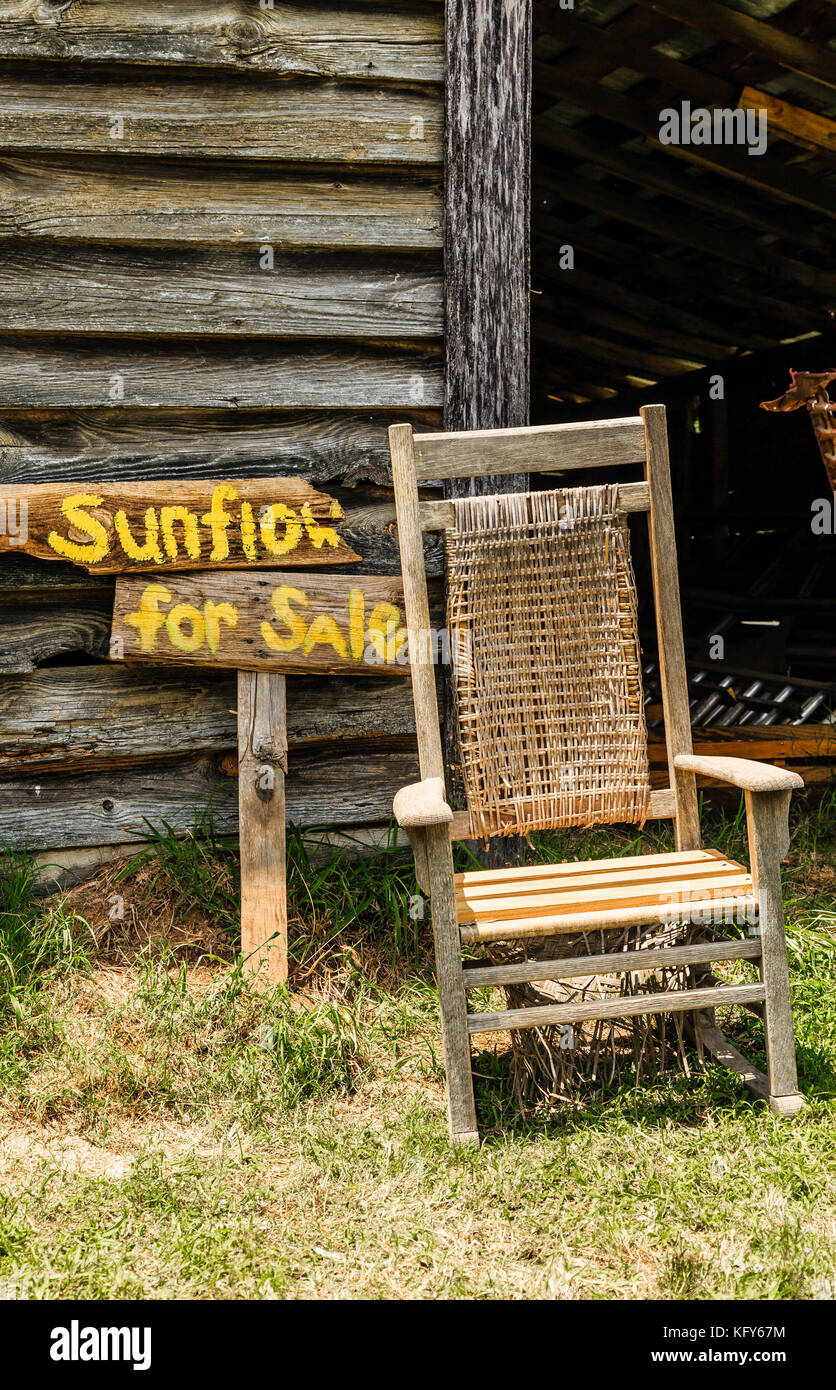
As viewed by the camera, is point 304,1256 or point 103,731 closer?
point 304,1256

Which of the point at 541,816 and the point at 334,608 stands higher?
the point at 334,608

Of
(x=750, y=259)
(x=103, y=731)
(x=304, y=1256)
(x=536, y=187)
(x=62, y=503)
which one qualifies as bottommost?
(x=304, y=1256)

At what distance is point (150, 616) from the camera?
2.66 metres

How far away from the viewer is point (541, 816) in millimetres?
2408

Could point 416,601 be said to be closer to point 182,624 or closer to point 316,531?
point 316,531

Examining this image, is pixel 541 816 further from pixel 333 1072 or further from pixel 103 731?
pixel 103 731

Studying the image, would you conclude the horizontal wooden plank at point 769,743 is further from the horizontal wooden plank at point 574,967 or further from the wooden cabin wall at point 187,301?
Result: the horizontal wooden plank at point 574,967

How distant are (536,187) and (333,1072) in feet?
18.0

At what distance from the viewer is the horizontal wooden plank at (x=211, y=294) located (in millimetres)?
2676

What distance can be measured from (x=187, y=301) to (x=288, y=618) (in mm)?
863

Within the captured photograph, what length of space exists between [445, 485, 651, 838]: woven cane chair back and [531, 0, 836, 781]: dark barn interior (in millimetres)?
705

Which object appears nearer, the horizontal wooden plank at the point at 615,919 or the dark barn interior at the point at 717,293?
the horizontal wooden plank at the point at 615,919

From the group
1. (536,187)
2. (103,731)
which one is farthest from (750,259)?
(103,731)

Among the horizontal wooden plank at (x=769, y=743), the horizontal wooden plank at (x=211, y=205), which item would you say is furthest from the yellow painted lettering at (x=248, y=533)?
the horizontal wooden plank at (x=769, y=743)
